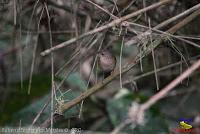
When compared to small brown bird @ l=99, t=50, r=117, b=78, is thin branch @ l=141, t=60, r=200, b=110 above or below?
below

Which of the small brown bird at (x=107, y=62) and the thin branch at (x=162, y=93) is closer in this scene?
the thin branch at (x=162, y=93)

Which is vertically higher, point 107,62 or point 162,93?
point 107,62

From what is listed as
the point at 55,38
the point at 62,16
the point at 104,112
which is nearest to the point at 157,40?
the point at 55,38

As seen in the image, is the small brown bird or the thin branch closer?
the thin branch

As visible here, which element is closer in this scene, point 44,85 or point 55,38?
point 55,38

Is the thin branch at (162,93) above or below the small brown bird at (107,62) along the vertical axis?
below

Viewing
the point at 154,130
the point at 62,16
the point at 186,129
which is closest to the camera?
the point at 186,129

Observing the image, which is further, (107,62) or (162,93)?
(107,62)

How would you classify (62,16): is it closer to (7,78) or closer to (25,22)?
(25,22)

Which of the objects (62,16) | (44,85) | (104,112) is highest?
(62,16)

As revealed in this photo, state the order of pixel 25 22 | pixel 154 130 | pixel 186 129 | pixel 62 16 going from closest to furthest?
pixel 186 129 → pixel 154 130 → pixel 62 16 → pixel 25 22

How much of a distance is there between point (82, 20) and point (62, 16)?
20 centimetres

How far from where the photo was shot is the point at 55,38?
68.1 inches

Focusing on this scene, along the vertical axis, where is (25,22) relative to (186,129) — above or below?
above
